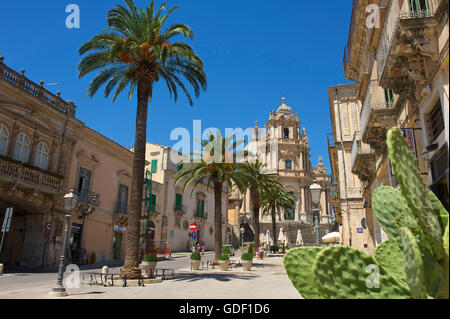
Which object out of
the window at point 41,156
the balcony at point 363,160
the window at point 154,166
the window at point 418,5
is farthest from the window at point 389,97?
the window at point 154,166

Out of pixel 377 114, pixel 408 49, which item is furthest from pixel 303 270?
pixel 377 114

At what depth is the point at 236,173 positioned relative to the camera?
25.1 metres

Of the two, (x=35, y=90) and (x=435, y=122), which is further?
(x=35, y=90)

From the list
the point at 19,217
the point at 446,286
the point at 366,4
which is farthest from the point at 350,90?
the point at 446,286

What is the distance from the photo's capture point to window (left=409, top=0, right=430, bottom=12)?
32.2 feet

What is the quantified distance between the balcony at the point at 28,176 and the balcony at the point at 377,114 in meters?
18.3

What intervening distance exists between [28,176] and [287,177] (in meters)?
48.7

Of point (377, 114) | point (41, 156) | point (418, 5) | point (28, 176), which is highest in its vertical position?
point (418, 5)

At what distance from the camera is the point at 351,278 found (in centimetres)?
375

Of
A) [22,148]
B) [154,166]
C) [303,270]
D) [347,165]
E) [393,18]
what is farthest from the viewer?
[154,166]

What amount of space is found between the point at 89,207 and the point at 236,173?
1115 centimetres

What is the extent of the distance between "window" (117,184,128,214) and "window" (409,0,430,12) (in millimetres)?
25945

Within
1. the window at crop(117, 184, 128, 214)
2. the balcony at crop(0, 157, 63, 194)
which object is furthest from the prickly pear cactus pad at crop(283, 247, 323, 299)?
the window at crop(117, 184, 128, 214)

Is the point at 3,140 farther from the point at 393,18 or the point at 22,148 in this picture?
the point at 393,18
